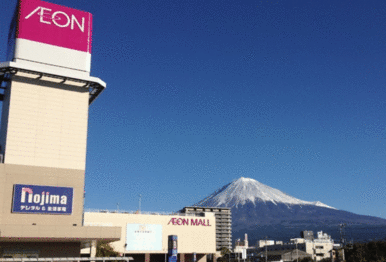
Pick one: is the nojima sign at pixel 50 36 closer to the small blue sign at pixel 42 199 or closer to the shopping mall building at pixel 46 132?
the shopping mall building at pixel 46 132

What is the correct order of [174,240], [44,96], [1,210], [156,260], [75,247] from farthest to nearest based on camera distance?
[156,260] → [174,240] → [44,96] → [75,247] → [1,210]

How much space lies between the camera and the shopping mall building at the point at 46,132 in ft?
164

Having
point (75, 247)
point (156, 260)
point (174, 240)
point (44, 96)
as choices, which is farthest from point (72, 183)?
point (156, 260)

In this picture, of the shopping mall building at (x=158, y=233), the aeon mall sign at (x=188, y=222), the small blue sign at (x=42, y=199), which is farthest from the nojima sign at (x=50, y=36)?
the aeon mall sign at (x=188, y=222)

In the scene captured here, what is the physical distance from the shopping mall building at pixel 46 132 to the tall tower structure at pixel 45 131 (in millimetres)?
112

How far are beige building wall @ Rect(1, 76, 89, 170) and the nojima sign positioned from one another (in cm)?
316

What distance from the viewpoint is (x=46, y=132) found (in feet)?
181

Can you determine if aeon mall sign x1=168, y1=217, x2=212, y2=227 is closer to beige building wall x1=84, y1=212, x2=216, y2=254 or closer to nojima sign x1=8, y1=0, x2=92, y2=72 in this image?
beige building wall x1=84, y1=212, x2=216, y2=254

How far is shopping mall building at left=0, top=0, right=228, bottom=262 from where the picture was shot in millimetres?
50062

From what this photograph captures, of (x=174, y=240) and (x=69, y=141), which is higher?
(x=69, y=141)

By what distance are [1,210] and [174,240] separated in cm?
3413

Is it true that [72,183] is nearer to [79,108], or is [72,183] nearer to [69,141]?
[69,141]

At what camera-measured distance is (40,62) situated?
56.8 metres

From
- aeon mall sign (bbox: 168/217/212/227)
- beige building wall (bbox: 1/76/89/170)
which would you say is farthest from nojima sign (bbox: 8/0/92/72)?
aeon mall sign (bbox: 168/217/212/227)
